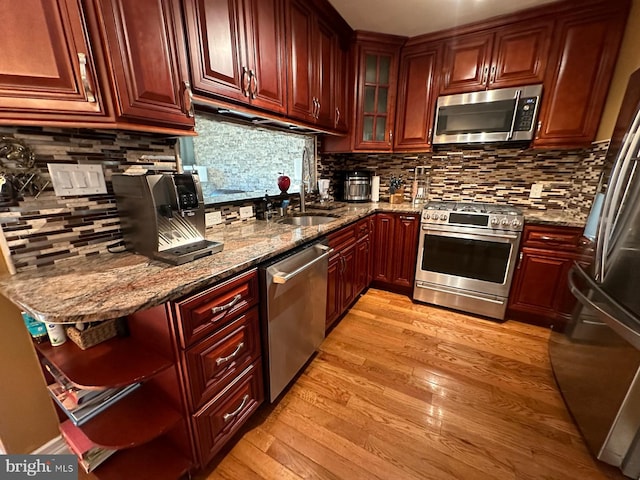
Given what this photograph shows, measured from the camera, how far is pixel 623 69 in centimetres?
179

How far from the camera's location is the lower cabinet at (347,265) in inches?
75.2

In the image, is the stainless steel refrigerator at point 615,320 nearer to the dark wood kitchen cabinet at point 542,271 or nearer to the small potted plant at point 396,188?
the dark wood kitchen cabinet at point 542,271

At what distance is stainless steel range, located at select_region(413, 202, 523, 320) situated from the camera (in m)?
2.12

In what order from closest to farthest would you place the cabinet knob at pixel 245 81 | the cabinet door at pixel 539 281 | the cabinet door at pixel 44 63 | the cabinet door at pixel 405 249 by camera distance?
1. the cabinet door at pixel 44 63
2. the cabinet knob at pixel 245 81
3. the cabinet door at pixel 539 281
4. the cabinet door at pixel 405 249

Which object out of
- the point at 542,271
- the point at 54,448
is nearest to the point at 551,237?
the point at 542,271

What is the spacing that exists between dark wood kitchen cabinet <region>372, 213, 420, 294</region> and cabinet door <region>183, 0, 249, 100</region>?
1719mm

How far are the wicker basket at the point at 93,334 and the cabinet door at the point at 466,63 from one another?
9.57ft

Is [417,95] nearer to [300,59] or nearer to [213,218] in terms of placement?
[300,59]

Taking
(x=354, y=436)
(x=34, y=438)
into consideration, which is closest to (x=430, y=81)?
(x=354, y=436)

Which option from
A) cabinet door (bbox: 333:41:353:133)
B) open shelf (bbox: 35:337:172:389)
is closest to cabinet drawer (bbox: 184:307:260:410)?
open shelf (bbox: 35:337:172:389)

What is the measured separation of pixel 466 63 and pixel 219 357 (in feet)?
9.46

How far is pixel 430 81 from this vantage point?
2.39m

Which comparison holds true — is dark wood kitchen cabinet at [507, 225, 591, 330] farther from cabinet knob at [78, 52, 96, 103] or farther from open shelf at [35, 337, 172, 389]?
cabinet knob at [78, 52, 96, 103]

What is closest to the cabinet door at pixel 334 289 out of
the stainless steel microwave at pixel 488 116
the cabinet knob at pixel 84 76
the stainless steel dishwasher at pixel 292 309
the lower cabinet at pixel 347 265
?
the lower cabinet at pixel 347 265
